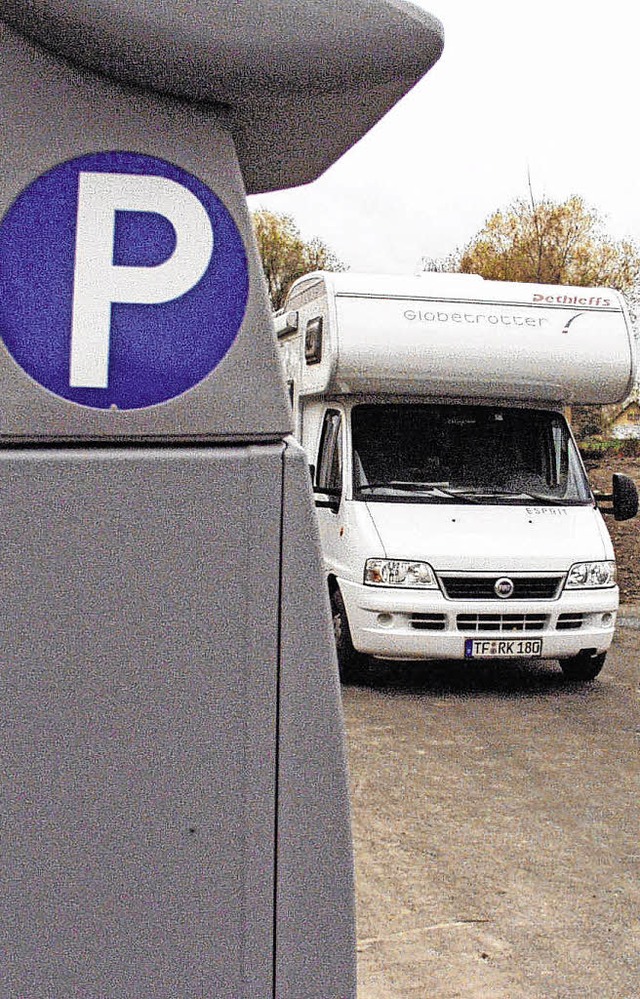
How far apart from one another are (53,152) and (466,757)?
6.53 meters

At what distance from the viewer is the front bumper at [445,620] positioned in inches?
348

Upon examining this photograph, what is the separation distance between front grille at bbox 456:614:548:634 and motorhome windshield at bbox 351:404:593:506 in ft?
A: 3.17

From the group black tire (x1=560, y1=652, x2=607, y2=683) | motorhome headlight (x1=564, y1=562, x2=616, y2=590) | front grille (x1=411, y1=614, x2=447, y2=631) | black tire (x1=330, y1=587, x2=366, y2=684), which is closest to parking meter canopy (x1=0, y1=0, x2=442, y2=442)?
front grille (x1=411, y1=614, x2=447, y2=631)

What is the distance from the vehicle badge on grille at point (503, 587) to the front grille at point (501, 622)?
161 mm

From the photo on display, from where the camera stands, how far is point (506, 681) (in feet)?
32.3

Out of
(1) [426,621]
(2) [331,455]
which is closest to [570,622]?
(1) [426,621]

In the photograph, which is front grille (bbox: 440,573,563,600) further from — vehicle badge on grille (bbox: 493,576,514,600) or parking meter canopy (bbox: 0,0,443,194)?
parking meter canopy (bbox: 0,0,443,194)

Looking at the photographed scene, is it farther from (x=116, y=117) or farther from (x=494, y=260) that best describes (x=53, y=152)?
(x=494, y=260)

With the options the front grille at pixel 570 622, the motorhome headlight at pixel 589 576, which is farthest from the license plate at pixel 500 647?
the motorhome headlight at pixel 589 576

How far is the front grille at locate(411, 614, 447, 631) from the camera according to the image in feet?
29.1

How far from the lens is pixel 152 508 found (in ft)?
3.98

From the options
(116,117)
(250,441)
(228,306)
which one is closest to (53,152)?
(116,117)

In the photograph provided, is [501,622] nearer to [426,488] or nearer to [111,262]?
[426,488]

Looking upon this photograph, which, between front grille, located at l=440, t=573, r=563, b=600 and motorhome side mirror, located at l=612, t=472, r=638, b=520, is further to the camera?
motorhome side mirror, located at l=612, t=472, r=638, b=520
